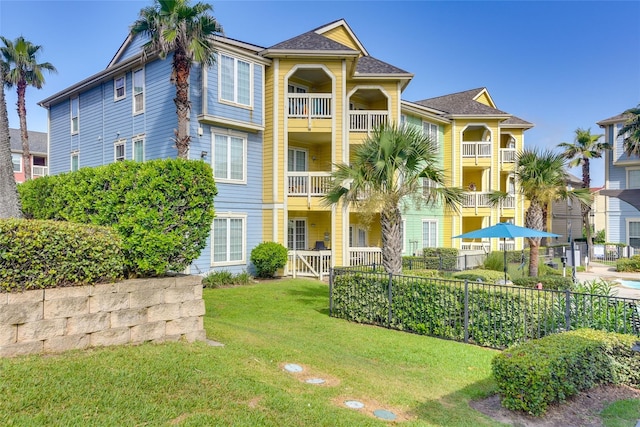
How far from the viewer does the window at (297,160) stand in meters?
20.0

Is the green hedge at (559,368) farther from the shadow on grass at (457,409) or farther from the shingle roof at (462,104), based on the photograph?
the shingle roof at (462,104)

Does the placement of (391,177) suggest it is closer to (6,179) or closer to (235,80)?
(6,179)

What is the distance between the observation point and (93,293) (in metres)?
5.75

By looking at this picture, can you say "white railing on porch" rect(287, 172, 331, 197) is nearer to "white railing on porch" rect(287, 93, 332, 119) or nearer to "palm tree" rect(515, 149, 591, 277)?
"white railing on porch" rect(287, 93, 332, 119)

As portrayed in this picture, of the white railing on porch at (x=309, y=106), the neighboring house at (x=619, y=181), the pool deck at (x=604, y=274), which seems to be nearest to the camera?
the white railing on porch at (x=309, y=106)

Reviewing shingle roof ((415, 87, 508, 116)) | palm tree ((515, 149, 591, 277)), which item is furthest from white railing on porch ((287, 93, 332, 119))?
shingle roof ((415, 87, 508, 116))

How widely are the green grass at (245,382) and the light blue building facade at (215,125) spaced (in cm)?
→ 932

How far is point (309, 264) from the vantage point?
1809cm

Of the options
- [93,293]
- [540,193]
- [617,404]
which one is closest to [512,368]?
[617,404]

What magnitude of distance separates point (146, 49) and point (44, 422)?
49.5 ft

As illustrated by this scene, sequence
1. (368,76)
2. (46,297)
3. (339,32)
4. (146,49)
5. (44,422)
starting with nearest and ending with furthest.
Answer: (44,422)
(46,297)
(146,49)
(368,76)
(339,32)

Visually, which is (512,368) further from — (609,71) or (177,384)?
(609,71)

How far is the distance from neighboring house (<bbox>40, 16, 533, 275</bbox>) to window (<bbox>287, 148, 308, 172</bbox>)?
2.0 inches

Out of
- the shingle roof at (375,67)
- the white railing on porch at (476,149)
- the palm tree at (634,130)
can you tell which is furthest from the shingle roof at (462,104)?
the shingle roof at (375,67)
